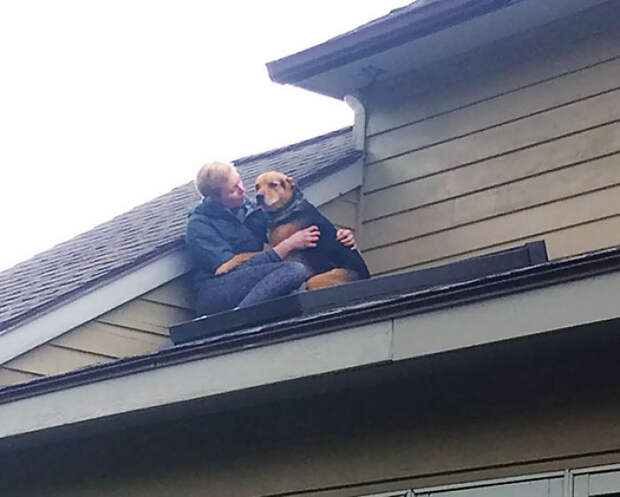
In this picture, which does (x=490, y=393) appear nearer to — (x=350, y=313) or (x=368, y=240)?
(x=350, y=313)

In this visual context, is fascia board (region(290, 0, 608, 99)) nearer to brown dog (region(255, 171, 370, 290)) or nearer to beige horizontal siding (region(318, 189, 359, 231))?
beige horizontal siding (region(318, 189, 359, 231))

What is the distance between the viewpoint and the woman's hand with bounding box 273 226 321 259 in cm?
582

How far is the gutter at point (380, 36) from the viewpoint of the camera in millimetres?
6203

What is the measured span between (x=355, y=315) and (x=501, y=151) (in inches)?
98.9

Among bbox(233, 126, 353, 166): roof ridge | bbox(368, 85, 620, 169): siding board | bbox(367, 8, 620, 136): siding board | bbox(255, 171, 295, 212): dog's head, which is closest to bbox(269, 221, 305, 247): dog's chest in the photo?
bbox(255, 171, 295, 212): dog's head

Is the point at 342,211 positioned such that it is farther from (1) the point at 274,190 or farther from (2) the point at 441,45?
(2) the point at 441,45

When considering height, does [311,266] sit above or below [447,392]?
above

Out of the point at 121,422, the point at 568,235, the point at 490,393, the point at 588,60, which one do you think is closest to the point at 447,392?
the point at 490,393

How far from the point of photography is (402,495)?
4117mm

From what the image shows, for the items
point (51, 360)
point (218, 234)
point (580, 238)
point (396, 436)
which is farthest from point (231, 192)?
point (396, 436)

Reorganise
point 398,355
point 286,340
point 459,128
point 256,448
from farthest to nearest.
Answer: point 459,128 < point 256,448 < point 286,340 < point 398,355

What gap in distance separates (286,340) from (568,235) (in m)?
2.09

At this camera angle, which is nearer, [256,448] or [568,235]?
[256,448]

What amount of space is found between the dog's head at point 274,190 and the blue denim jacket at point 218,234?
105 millimetres
